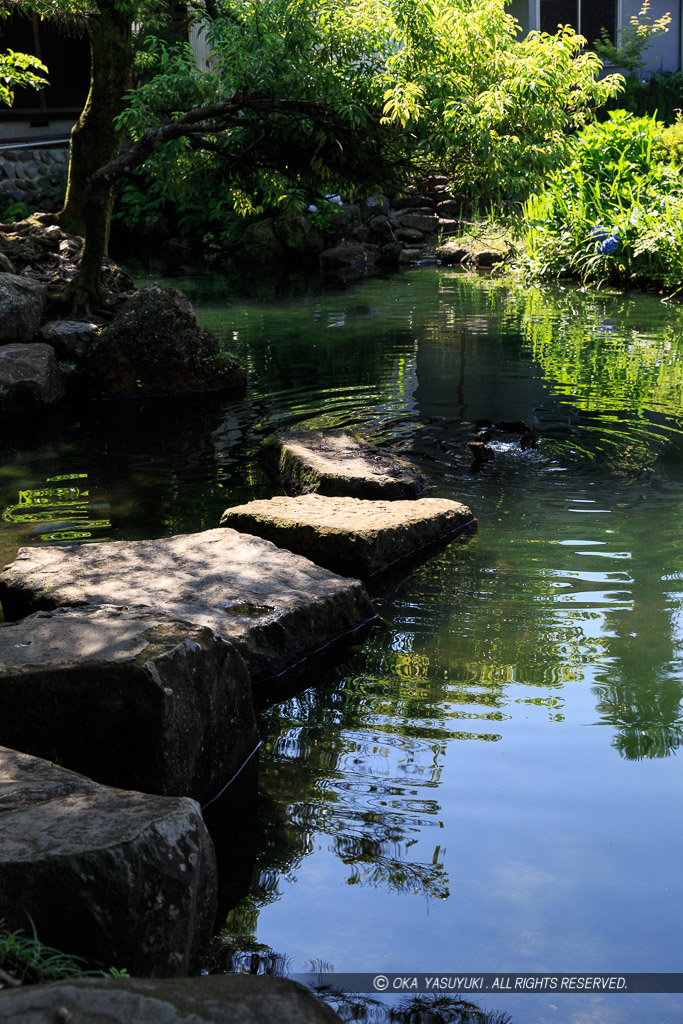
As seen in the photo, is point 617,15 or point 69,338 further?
point 617,15

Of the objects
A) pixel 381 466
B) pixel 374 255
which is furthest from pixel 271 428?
pixel 374 255

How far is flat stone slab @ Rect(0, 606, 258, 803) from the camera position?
3141mm

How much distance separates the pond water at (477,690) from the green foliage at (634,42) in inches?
721

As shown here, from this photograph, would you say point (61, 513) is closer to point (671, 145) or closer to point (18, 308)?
point (18, 308)

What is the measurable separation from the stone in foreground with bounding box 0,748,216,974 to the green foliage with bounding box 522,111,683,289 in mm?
13152

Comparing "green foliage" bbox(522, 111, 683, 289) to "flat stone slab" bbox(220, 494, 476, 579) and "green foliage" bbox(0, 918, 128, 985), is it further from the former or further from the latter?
"green foliage" bbox(0, 918, 128, 985)

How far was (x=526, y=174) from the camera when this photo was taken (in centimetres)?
1023

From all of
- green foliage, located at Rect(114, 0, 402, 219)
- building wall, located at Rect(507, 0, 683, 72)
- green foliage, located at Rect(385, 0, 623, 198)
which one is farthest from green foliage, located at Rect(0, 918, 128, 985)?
building wall, located at Rect(507, 0, 683, 72)

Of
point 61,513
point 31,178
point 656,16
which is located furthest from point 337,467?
point 656,16

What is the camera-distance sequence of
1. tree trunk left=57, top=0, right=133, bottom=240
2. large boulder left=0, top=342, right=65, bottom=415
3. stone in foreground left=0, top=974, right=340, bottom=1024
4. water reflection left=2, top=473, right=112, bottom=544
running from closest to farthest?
stone in foreground left=0, top=974, right=340, bottom=1024
water reflection left=2, top=473, right=112, bottom=544
large boulder left=0, top=342, right=65, bottom=415
tree trunk left=57, top=0, right=133, bottom=240

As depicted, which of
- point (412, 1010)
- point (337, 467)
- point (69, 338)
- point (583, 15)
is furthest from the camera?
point (583, 15)

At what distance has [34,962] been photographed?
219cm

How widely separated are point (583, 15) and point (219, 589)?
85.5ft

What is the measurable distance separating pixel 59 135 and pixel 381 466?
64.4ft
